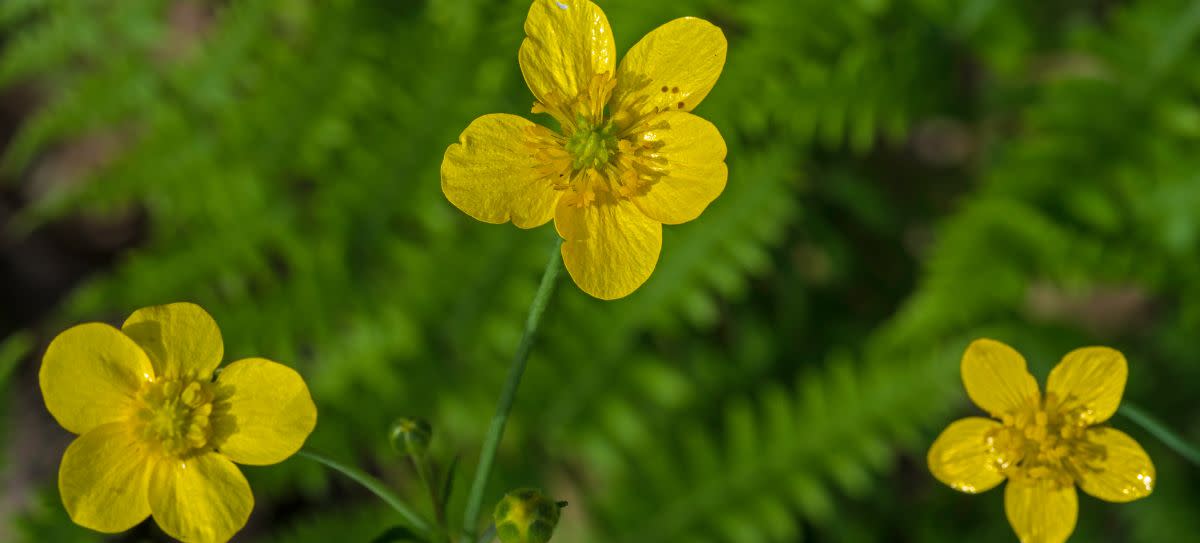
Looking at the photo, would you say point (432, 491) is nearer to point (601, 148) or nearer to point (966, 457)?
point (601, 148)

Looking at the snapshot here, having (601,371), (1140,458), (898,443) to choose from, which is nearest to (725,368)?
(601,371)

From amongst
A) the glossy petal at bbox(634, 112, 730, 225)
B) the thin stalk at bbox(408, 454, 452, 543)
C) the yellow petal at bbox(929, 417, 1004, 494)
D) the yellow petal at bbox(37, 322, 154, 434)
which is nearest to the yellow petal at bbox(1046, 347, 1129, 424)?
the yellow petal at bbox(929, 417, 1004, 494)

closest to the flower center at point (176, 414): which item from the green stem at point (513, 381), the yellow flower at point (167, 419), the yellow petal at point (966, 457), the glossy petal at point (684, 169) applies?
the yellow flower at point (167, 419)

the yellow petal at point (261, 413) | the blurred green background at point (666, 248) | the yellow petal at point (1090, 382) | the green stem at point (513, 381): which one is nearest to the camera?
the green stem at point (513, 381)

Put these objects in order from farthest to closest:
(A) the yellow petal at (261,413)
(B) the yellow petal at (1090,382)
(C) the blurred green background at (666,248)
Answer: (C) the blurred green background at (666,248)
(B) the yellow petal at (1090,382)
(A) the yellow petal at (261,413)

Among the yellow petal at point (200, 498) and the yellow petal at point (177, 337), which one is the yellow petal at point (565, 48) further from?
the yellow petal at point (200, 498)

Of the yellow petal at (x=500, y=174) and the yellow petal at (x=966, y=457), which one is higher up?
the yellow petal at (x=500, y=174)
